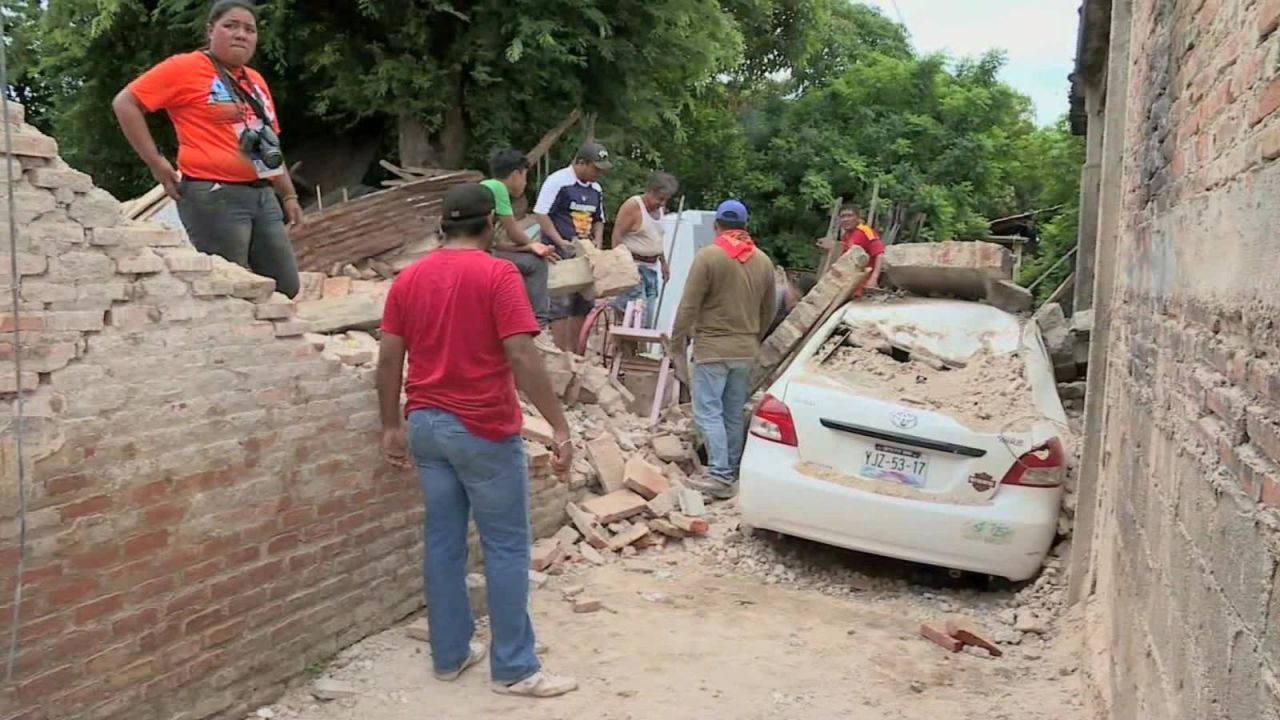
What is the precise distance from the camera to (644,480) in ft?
21.6

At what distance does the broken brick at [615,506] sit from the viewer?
6.23 metres

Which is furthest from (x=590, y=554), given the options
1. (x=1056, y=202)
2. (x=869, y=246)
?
(x=1056, y=202)

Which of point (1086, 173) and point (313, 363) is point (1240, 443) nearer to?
point (313, 363)

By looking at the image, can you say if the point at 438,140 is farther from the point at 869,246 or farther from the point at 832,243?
the point at 869,246

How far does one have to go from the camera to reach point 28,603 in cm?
317

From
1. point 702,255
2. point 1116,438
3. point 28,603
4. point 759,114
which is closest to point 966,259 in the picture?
point 702,255

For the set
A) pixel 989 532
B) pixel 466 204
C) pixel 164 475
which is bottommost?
pixel 989 532

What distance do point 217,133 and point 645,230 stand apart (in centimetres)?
468

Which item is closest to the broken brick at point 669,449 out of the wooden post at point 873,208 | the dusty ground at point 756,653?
the dusty ground at point 756,653

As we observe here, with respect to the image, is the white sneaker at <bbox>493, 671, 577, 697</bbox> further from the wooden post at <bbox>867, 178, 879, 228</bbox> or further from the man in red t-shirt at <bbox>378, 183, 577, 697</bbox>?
the wooden post at <bbox>867, 178, 879, 228</bbox>

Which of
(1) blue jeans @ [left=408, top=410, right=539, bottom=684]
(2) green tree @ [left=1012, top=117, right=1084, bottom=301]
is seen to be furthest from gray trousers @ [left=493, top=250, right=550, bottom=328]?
(2) green tree @ [left=1012, top=117, right=1084, bottom=301]

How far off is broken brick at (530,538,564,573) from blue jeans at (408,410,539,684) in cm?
123

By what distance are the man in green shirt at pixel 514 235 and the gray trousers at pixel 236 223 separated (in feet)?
5.77

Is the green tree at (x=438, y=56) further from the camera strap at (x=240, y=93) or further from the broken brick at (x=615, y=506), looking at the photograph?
the camera strap at (x=240, y=93)
